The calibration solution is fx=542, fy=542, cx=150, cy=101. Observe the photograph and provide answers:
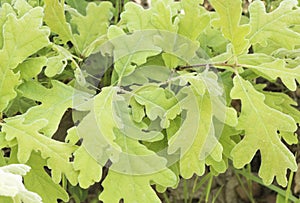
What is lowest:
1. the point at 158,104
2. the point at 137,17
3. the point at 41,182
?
the point at 41,182

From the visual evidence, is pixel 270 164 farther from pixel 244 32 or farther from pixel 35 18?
pixel 35 18

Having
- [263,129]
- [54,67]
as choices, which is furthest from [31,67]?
[263,129]

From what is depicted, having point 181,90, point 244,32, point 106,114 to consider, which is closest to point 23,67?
point 106,114

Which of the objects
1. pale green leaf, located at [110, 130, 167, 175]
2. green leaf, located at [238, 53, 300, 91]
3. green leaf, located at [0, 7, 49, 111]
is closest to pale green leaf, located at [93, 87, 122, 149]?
pale green leaf, located at [110, 130, 167, 175]

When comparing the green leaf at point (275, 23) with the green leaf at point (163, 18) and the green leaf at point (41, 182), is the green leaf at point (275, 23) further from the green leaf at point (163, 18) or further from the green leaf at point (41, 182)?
the green leaf at point (41, 182)

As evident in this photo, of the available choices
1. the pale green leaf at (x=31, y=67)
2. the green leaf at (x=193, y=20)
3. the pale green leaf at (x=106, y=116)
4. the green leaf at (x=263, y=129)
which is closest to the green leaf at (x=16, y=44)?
the pale green leaf at (x=31, y=67)

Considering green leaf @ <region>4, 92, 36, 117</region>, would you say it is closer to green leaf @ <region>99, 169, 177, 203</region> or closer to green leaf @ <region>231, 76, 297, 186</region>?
green leaf @ <region>99, 169, 177, 203</region>

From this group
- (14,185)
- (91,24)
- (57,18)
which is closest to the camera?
(14,185)

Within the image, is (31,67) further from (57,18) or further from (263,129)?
(263,129)

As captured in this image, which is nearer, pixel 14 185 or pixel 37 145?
pixel 14 185
